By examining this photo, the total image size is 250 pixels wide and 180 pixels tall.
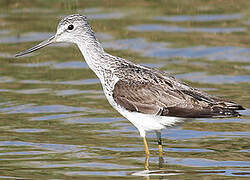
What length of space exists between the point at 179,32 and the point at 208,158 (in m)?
7.46

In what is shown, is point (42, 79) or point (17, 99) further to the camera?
point (42, 79)

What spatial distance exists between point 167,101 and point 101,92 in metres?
4.21

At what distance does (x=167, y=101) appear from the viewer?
10242 millimetres

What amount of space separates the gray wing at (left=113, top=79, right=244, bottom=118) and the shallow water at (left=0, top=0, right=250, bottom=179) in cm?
46

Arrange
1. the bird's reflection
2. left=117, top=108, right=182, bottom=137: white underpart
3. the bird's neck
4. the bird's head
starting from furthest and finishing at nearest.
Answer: the bird's head → the bird's neck → left=117, top=108, right=182, bottom=137: white underpart → the bird's reflection

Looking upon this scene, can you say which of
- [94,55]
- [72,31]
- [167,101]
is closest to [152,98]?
[167,101]

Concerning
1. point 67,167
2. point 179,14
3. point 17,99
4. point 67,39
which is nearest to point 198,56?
point 179,14

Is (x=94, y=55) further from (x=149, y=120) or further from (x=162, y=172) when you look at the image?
(x=162, y=172)

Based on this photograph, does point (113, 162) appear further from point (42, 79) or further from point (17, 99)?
point (42, 79)

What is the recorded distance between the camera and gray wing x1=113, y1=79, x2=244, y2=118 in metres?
10.0

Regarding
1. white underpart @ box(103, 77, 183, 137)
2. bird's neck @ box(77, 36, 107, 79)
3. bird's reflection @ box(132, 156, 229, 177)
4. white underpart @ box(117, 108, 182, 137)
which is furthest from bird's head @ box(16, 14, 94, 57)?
bird's reflection @ box(132, 156, 229, 177)

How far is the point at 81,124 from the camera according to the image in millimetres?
12406

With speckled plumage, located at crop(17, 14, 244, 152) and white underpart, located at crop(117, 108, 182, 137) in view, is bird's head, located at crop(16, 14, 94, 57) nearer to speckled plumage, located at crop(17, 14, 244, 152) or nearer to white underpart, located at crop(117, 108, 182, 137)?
speckled plumage, located at crop(17, 14, 244, 152)

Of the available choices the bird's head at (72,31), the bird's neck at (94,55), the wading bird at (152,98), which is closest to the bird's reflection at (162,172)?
the wading bird at (152,98)
